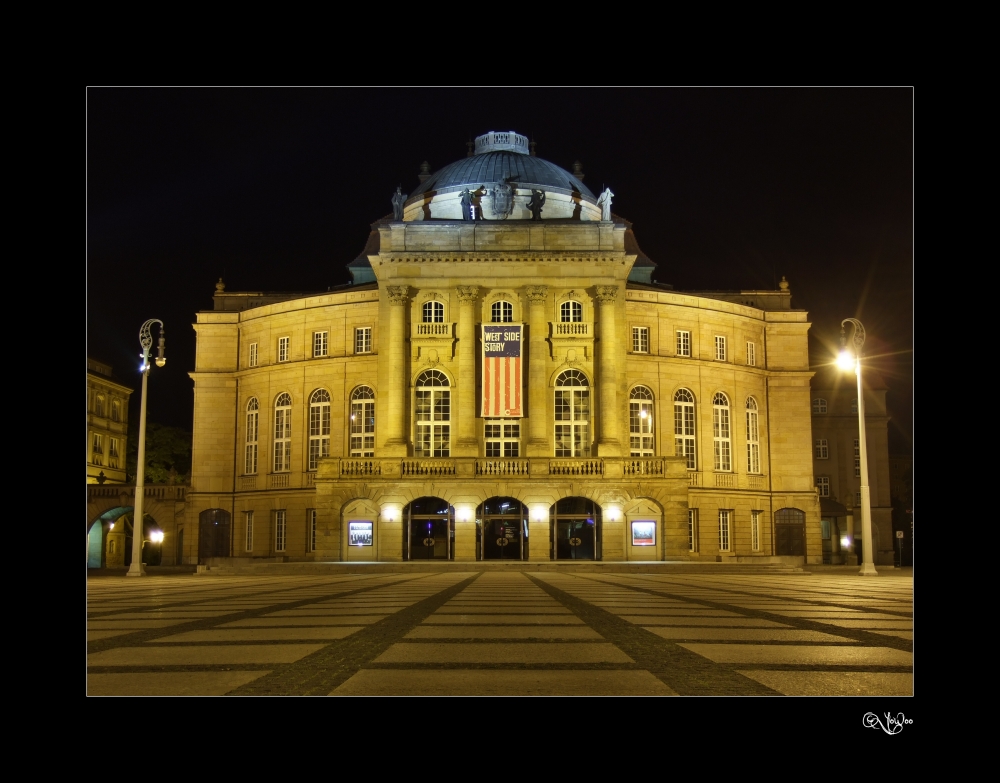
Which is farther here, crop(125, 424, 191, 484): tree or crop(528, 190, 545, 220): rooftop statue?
crop(125, 424, 191, 484): tree

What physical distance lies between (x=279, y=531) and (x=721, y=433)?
102 feet

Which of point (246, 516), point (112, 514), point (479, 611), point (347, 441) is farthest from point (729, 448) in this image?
point (479, 611)

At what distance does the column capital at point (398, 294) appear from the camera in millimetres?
63281

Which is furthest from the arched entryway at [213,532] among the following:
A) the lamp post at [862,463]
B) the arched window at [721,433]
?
the lamp post at [862,463]

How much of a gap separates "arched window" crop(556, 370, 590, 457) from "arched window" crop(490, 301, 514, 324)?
4.78m

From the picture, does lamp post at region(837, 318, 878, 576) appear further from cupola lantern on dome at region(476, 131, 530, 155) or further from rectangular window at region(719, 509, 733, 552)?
cupola lantern on dome at region(476, 131, 530, 155)

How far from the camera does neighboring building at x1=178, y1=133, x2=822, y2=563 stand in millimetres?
57969

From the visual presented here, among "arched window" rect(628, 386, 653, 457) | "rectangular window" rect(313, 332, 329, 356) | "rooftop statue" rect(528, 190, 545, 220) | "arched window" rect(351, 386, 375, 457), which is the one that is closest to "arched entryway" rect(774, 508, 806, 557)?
"arched window" rect(628, 386, 653, 457)

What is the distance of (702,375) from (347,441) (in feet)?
80.3

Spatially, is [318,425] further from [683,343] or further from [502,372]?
[683,343]

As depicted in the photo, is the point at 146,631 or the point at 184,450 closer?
the point at 146,631

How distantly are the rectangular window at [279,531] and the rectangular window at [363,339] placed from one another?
1231 cm

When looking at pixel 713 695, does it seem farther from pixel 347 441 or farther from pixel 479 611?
pixel 347 441

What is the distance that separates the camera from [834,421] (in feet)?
276
